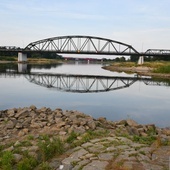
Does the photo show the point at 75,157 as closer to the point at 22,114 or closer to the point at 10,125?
the point at 10,125

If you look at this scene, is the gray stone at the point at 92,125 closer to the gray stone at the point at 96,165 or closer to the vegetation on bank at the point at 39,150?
the vegetation on bank at the point at 39,150

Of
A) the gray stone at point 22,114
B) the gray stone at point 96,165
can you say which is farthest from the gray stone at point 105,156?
the gray stone at point 22,114

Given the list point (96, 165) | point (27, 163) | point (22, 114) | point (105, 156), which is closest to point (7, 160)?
point (27, 163)

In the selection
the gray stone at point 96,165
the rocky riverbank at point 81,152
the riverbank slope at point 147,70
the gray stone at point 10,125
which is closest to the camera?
the gray stone at point 96,165

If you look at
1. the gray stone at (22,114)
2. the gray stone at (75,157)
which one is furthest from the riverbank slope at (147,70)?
the gray stone at (75,157)

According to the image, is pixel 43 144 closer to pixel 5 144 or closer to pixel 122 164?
pixel 5 144

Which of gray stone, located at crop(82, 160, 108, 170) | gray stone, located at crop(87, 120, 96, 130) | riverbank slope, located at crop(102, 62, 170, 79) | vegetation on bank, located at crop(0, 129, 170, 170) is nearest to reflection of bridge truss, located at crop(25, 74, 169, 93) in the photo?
riverbank slope, located at crop(102, 62, 170, 79)

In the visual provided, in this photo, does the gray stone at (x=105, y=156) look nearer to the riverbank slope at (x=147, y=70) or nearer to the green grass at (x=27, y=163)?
the green grass at (x=27, y=163)

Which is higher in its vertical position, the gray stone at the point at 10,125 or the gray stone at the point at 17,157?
the gray stone at the point at 17,157

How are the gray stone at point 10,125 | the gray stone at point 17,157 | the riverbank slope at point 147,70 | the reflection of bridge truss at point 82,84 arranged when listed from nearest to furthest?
the gray stone at point 17,157 < the gray stone at point 10,125 < the reflection of bridge truss at point 82,84 < the riverbank slope at point 147,70

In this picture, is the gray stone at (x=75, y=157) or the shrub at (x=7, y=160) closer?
the shrub at (x=7, y=160)

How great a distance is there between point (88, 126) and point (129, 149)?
422 cm

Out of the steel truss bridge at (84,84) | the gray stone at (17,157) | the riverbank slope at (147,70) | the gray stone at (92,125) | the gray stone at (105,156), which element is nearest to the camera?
the gray stone at (105,156)

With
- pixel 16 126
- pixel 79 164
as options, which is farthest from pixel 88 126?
pixel 79 164
